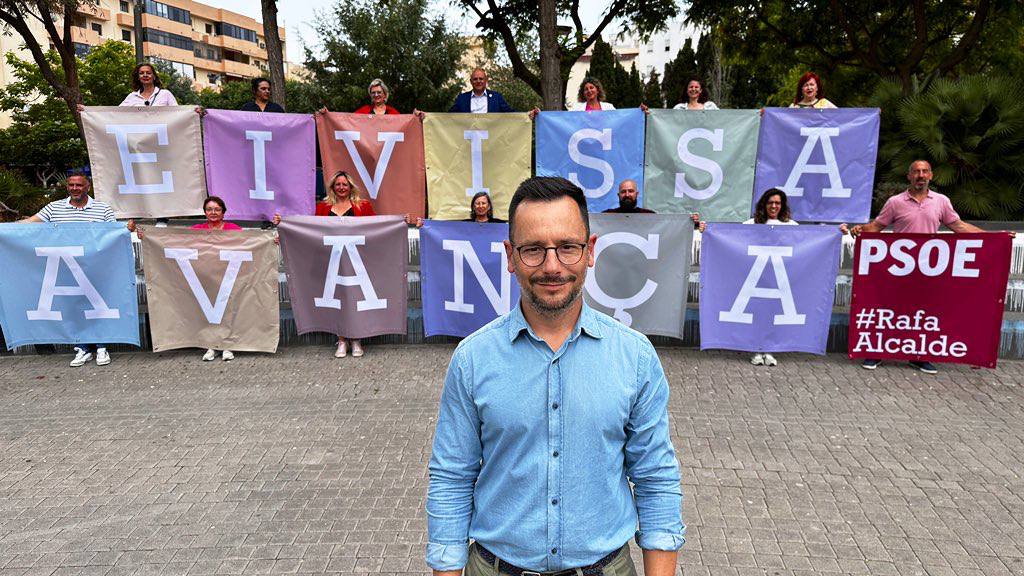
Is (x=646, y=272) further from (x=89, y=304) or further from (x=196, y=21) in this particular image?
(x=196, y=21)

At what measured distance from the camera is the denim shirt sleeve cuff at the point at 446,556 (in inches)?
76.9

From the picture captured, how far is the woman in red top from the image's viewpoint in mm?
7980

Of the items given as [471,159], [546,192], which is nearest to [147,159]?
[471,159]

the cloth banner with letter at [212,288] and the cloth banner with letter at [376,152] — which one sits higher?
the cloth banner with letter at [376,152]

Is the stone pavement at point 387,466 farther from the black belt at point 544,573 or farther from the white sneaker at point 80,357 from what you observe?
the black belt at point 544,573

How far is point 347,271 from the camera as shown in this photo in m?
7.81

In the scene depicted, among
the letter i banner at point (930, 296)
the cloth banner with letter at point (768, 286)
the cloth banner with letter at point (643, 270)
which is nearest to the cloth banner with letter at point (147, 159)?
the cloth banner with letter at point (643, 270)

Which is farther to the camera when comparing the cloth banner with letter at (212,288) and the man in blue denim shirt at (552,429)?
the cloth banner with letter at (212,288)

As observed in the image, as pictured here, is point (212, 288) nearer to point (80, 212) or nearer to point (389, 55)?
point (80, 212)

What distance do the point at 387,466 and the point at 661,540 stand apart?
3442 mm

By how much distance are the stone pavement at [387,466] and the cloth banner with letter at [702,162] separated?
1.83 meters

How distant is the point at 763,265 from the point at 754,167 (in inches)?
58.8

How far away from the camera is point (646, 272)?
7.51m

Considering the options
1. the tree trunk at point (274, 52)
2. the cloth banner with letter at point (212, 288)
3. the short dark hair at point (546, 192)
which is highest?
the tree trunk at point (274, 52)
